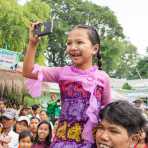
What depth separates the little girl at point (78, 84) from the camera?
2.76 m

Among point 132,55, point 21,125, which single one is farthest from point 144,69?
point 21,125

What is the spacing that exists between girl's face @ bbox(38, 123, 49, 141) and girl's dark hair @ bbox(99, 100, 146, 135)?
4428mm

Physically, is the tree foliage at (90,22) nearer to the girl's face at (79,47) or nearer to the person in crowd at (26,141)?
the person in crowd at (26,141)

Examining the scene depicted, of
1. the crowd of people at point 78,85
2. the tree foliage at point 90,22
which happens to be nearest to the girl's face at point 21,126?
the crowd of people at point 78,85

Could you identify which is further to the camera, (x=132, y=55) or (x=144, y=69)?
(x=132, y=55)

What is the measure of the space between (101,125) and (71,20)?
44.0 m

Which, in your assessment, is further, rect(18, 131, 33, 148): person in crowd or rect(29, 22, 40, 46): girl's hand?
rect(18, 131, 33, 148): person in crowd

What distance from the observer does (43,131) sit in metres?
6.86

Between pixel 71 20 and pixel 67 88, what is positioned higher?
pixel 71 20

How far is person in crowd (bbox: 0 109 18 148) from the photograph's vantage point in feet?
22.7

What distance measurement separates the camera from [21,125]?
8109 mm

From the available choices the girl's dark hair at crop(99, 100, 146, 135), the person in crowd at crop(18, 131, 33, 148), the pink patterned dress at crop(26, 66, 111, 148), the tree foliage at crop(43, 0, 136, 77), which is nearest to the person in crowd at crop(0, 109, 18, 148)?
the person in crowd at crop(18, 131, 33, 148)

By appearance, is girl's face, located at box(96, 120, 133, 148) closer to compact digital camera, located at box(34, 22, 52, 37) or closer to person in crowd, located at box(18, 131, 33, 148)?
compact digital camera, located at box(34, 22, 52, 37)

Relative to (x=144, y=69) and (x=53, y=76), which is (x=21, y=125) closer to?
(x=53, y=76)
